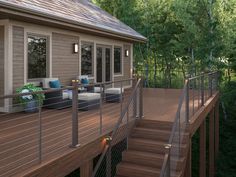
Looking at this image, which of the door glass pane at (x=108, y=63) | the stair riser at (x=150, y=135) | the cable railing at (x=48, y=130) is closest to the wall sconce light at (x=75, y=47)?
the cable railing at (x=48, y=130)

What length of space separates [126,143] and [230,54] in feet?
34.0

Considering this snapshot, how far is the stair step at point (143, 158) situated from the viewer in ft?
21.4

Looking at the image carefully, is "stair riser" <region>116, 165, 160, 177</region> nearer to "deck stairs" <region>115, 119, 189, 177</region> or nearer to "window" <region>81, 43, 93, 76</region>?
"deck stairs" <region>115, 119, 189, 177</region>

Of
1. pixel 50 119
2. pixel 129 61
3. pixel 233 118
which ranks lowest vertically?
pixel 233 118

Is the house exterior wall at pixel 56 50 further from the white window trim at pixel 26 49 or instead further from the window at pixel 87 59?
the window at pixel 87 59

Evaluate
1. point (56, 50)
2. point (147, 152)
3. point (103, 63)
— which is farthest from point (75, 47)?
point (147, 152)

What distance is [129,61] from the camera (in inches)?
616

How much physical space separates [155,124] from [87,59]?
5.10 meters

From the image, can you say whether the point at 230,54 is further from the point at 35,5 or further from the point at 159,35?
the point at 35,5

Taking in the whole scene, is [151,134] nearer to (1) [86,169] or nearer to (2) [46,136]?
(1) [86,169]

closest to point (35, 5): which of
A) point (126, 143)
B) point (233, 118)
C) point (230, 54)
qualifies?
point (126, 143)

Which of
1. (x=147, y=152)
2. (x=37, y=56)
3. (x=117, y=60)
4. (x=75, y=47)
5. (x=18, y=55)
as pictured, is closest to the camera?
(x=147, y=152)

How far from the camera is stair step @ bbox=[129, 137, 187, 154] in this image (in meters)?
6.81

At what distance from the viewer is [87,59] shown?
11844 mm
